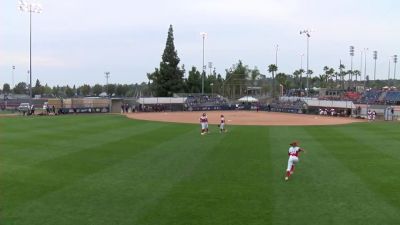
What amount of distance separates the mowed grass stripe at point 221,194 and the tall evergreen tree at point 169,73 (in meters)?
76.9

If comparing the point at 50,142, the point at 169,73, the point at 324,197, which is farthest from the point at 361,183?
the point at 169,73

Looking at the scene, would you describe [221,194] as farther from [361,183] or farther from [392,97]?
[392,97]

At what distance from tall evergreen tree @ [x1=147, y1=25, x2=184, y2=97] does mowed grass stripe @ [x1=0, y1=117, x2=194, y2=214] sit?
71896 millimetres

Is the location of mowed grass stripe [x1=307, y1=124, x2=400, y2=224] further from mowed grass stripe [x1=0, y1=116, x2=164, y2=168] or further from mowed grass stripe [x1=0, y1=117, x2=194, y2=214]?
mowed grass stripe [x1=0, y1=116, x2=164, y2=168]

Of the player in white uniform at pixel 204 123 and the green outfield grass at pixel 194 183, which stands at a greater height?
the player in white uniform at pixel 204 123

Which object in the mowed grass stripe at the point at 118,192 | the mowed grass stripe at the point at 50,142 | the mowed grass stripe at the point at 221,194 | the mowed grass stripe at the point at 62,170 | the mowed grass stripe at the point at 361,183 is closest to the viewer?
the mowed grass stripe at the point at 221,194

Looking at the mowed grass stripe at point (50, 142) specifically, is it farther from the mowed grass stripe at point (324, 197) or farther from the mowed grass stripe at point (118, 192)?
the mowed grass stripe at point (324, 197)

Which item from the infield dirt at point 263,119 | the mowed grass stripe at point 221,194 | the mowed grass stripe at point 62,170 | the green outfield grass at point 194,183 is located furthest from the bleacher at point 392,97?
the mowed grass stripe at point 221,194

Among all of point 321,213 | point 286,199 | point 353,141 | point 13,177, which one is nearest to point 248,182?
point 286,199

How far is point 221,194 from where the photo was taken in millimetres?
15578

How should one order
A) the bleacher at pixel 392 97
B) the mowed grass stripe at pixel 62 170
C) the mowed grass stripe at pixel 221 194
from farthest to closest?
the bleacher at pixel 392 97
the mowed grass stripe at pixel 62 170
the mowed grass stripe at pixel 221 194

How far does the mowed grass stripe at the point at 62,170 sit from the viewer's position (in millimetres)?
15930

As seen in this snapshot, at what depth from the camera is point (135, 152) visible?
83.5 feet

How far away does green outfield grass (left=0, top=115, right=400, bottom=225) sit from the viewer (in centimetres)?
1309
